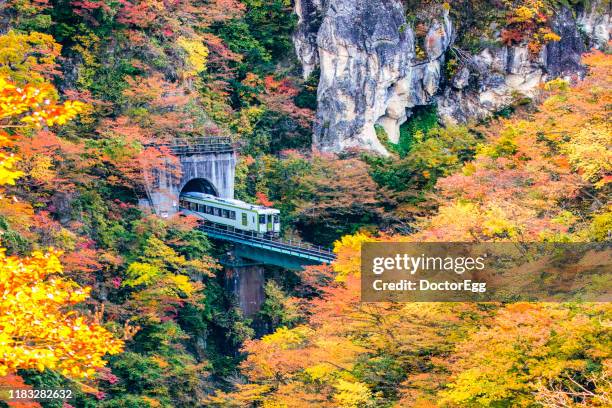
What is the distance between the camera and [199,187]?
1314 inches

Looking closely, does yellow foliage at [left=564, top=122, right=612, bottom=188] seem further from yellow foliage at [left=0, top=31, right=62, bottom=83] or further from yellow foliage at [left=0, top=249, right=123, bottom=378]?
yellow foliage at [left=0, top=31, right=62, bottom=83]

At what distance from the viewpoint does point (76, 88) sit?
3030 cm

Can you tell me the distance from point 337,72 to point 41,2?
13398 mm

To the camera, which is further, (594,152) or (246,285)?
(246,285)

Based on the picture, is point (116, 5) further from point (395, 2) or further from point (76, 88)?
point (395, 2)

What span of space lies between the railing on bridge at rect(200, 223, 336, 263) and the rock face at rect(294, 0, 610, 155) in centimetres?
803

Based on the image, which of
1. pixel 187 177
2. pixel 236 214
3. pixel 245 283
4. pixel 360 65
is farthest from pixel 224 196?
pixel 360 65

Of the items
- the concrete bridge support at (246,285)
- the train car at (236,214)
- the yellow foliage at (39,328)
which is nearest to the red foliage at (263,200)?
the train car at (236,214)

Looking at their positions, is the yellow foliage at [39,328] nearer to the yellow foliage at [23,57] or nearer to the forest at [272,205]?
the forest at [272,205]

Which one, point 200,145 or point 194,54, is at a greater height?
point 194,54

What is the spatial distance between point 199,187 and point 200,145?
2.28 meters

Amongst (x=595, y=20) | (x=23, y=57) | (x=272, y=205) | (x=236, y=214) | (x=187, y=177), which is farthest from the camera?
(x=595, y=20)

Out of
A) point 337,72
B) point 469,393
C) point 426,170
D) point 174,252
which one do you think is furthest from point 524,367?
point 337,72

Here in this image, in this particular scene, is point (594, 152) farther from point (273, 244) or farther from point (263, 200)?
point (263, 200)
